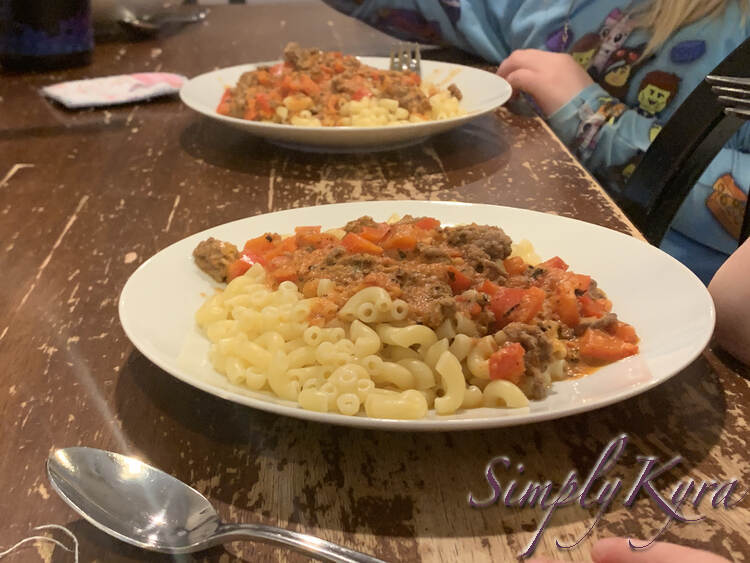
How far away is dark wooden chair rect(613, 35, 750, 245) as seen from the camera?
1.23 meters

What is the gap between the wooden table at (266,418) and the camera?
2.02ft

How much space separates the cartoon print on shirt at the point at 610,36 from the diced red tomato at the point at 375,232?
134cm

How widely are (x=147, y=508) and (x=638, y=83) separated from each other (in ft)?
5.72

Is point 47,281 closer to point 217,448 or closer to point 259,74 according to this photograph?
point 217,448

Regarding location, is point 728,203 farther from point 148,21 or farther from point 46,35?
point 148,21

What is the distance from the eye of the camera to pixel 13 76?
7.07ft

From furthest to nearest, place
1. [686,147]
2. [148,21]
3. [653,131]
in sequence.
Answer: [148,21] → [653,131] → [686,147]

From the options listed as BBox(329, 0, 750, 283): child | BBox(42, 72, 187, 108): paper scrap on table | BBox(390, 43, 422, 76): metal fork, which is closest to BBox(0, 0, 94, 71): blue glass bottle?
BBox(42, 72, 187, 108): paper scrap on table

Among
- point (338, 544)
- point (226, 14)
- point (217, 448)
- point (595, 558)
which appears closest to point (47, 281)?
point (217, 448)

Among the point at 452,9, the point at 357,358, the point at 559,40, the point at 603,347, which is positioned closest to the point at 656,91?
the point at 559,40

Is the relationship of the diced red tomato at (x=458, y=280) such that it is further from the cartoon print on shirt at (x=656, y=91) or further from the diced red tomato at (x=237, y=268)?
the cartoon print on shirt at (x=656, y=91)

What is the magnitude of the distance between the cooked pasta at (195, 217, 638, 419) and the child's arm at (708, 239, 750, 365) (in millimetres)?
143

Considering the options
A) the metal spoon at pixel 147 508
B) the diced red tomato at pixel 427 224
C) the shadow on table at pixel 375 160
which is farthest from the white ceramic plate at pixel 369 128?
the metal spoon at pixel 147 508

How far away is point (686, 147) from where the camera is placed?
4.41 ft
